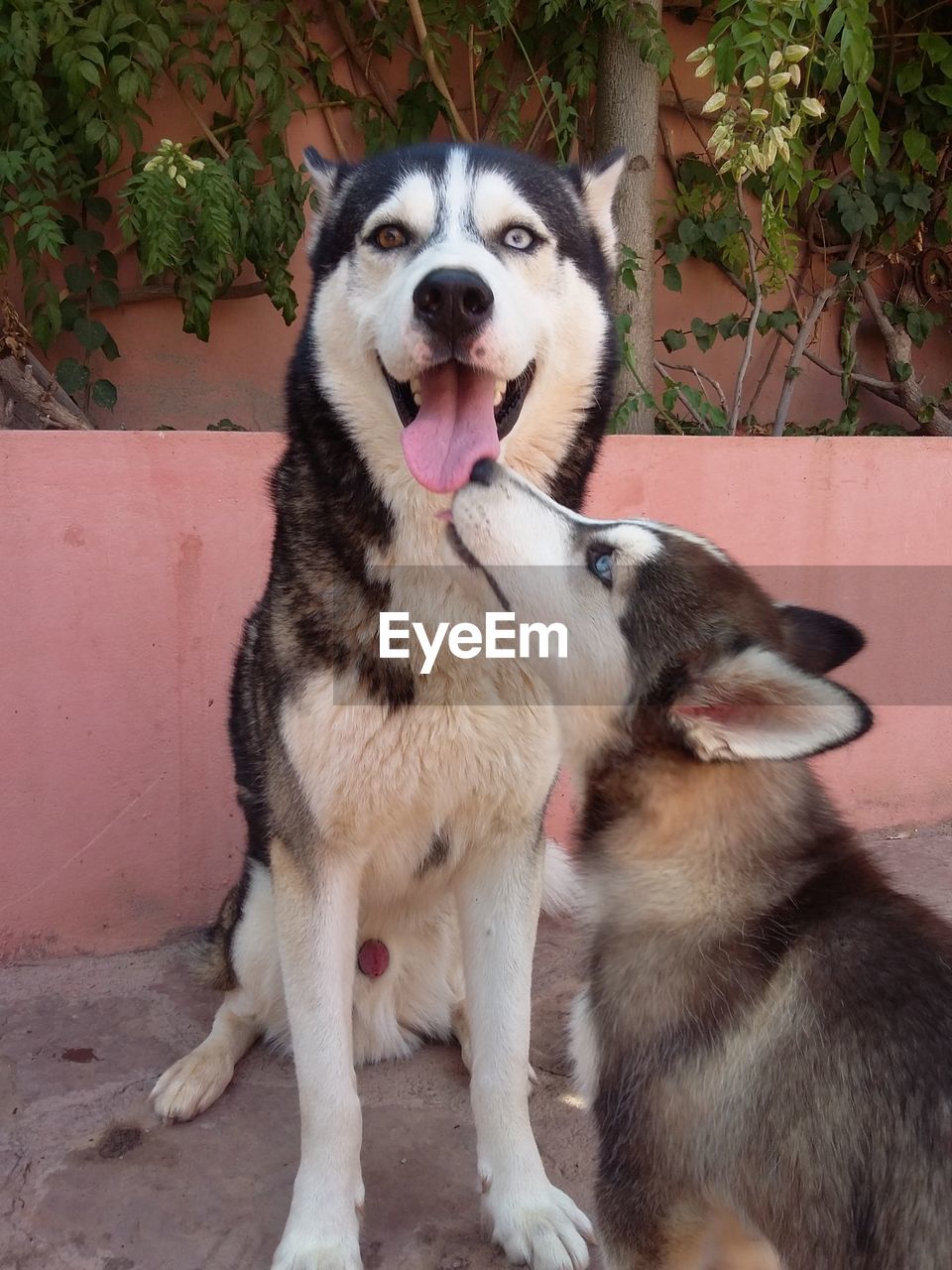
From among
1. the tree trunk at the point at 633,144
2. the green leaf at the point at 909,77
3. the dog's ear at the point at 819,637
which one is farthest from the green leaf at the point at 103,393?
the green leaf at the point at 909,77

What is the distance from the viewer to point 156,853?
3408 mm

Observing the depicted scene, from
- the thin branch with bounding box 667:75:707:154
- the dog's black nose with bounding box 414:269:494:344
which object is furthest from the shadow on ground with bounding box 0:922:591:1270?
the thin branch with bounding box 667:75:707:154

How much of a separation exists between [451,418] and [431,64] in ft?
12.0

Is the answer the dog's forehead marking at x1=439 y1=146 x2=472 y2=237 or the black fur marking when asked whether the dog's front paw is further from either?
the dog's forehead marking at x1=439 y1=146 x2=472 y2=237

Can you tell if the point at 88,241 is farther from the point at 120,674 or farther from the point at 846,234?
the point at 846,234

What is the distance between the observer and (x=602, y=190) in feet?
8.62

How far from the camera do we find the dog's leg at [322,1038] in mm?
2150

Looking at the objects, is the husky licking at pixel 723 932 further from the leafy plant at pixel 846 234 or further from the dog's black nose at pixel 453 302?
the leafy plant at pixel 846 234

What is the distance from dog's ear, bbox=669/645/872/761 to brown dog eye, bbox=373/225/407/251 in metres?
1.16

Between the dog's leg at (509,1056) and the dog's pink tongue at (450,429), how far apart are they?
0.82m

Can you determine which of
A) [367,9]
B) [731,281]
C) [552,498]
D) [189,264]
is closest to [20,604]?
[552,498]

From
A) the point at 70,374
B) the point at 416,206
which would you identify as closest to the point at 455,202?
the point at 416,206

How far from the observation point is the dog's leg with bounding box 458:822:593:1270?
7.16 feet

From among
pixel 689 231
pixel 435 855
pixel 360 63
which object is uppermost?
pixel 360 63
